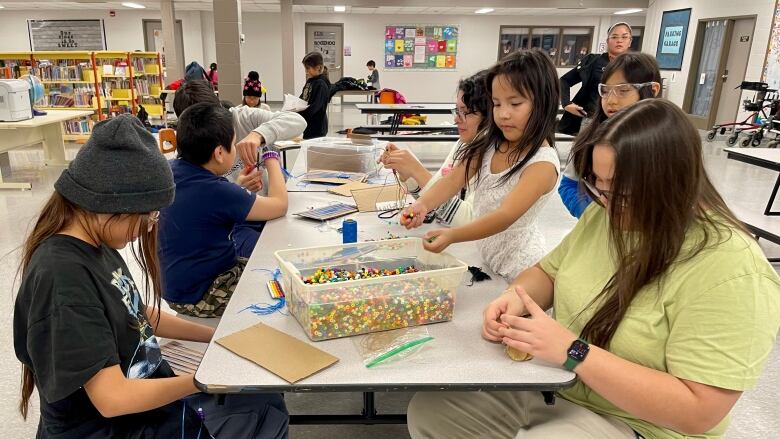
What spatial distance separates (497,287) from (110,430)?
106cm

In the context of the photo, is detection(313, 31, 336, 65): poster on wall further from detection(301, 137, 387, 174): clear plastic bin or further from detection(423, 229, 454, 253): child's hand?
detection(423, 229, 454, 253): child's hand

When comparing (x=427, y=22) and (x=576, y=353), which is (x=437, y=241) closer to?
(x=576, y=353)

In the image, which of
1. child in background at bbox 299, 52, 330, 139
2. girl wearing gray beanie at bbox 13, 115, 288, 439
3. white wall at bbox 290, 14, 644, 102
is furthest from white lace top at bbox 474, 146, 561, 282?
white wall at bbox 290, 14, 644, 102

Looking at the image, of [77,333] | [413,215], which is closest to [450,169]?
[413,215]

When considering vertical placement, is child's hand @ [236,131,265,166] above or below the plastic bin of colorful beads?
above

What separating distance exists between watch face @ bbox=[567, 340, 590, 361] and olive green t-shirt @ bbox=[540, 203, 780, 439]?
3.7 inches

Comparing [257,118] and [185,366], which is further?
[257,118]

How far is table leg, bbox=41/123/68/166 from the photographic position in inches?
260

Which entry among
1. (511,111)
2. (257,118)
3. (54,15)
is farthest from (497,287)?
(54,15)

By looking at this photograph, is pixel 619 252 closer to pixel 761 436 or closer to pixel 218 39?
pixel 761 436

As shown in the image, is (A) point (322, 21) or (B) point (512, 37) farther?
(B) point (512, 37)

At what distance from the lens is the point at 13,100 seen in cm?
546

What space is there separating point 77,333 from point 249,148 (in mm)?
1574

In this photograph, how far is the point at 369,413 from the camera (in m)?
1.90
